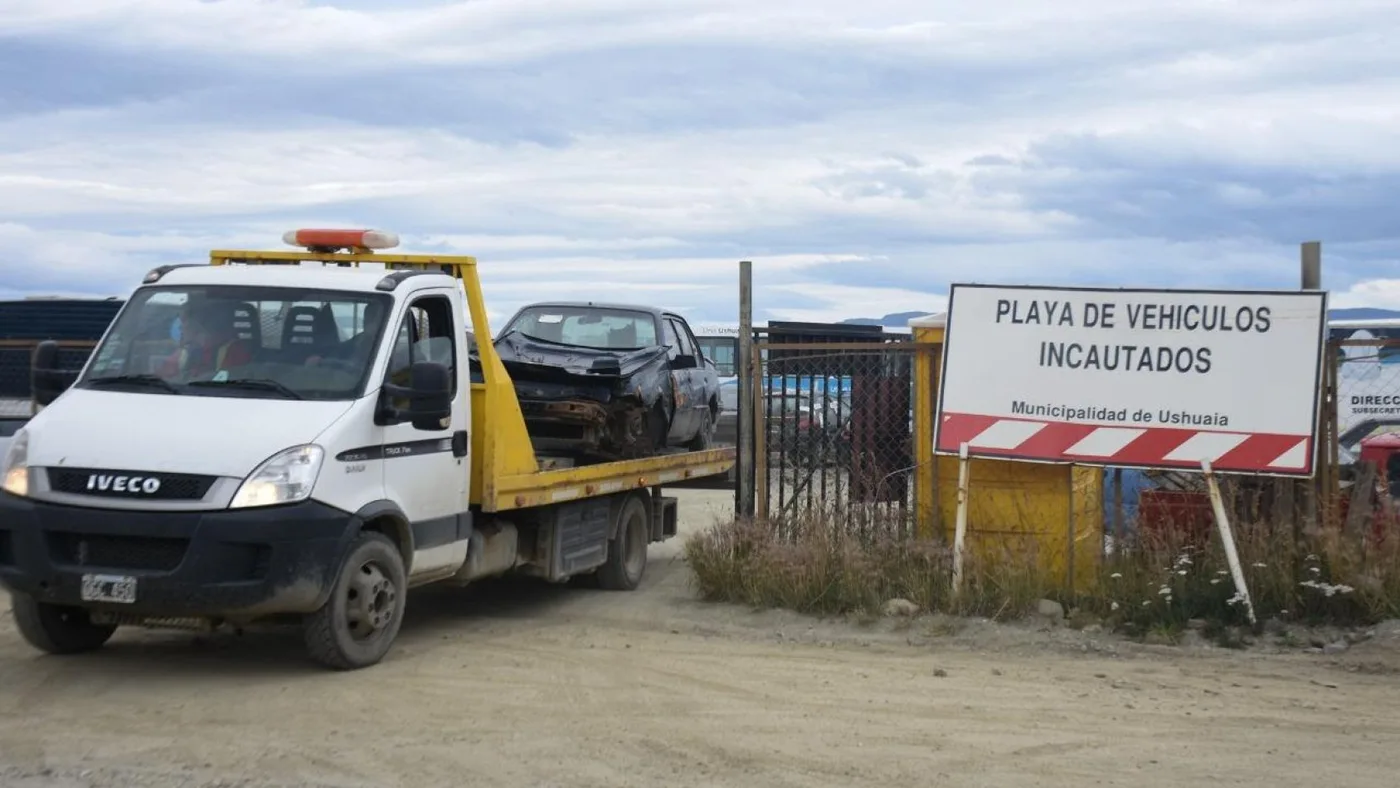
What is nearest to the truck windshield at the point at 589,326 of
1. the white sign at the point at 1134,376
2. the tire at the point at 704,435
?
the tire at the point at 704,435

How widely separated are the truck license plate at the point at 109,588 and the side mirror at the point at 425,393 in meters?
1.77

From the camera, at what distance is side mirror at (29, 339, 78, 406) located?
9055 mm

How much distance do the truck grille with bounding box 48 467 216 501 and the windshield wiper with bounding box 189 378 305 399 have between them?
0.84 m

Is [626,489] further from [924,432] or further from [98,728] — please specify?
[98,728]

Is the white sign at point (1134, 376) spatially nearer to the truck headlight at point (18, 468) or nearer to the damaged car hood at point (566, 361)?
the damaged car hood at point (566, 361)

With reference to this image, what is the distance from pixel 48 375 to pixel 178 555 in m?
1.80

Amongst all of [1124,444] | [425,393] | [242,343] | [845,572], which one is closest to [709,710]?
[425,393]

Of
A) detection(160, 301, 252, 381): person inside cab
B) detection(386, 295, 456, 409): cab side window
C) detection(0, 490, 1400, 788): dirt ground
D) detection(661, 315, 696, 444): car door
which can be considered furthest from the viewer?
detection(661, 315, 696, 444): car door

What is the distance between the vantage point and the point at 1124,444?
10.4 meters

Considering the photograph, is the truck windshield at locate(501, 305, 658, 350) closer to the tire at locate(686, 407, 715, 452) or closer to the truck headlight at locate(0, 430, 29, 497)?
the tire at locate(686, 407, 715, 452)

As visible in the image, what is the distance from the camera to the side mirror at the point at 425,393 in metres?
8.83

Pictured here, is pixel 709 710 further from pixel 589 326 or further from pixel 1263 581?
pixel 589 326

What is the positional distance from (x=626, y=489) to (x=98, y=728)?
552 cm

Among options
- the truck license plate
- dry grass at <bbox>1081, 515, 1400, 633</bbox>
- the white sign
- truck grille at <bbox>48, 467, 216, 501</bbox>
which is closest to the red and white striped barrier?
the white sign
